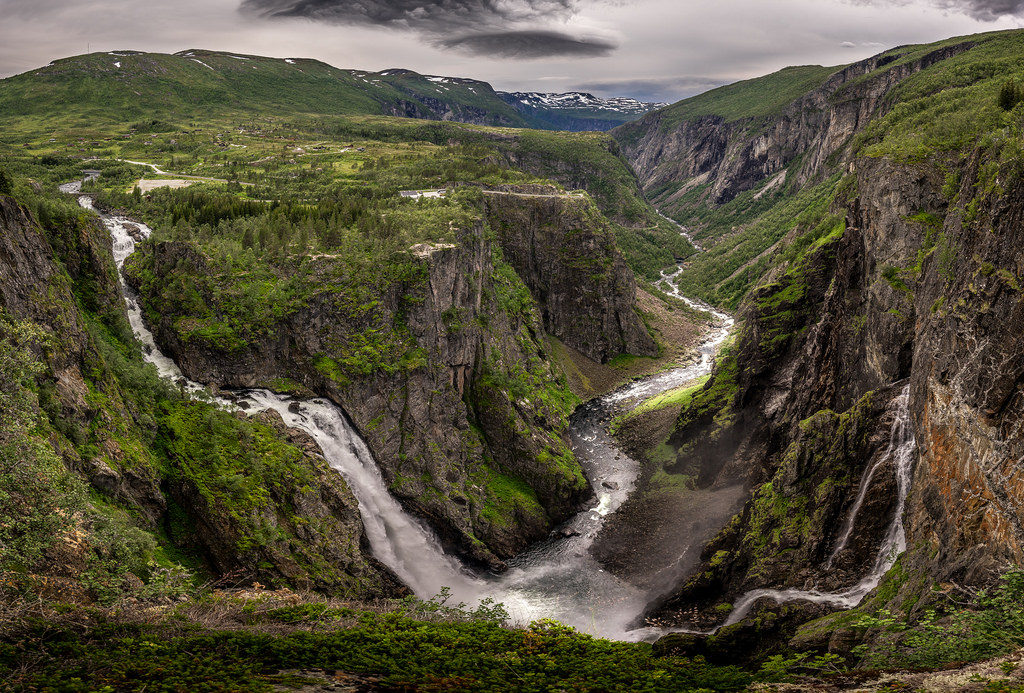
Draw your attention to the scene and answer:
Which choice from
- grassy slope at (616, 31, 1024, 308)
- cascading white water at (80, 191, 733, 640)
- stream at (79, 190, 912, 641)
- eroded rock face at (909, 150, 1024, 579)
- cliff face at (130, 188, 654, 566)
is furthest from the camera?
cliff face at (130, 188, 654, 566)

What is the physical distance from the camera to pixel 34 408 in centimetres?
2742

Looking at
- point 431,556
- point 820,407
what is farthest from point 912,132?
point 431,556

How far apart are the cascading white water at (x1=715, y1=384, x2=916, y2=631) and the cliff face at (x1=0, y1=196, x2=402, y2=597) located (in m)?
28.3

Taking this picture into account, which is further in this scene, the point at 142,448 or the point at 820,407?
the point at 820,407

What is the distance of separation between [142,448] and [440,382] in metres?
27.9

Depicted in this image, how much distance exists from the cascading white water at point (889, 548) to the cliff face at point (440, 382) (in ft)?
74.6

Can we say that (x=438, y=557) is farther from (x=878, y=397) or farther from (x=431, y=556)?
(x=878, y=397)

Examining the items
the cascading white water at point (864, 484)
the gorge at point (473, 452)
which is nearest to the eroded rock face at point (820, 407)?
the gorge at point (473, 452)

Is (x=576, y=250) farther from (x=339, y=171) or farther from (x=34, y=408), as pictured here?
(x=34, y=408)

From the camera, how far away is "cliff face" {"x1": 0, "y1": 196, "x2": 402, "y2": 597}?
107 feet

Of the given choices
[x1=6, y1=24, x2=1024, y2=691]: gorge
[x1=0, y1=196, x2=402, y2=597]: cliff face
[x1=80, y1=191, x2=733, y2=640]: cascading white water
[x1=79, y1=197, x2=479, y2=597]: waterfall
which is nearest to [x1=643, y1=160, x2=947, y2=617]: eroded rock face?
[x1=6, y1=24, x2=1024, y2=691]: gorge

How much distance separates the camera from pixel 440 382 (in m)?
59.2

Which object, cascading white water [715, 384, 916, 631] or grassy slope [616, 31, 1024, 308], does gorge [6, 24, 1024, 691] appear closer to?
cascading white water [715, 384, 916, 631]

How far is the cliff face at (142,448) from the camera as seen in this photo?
32656mm
